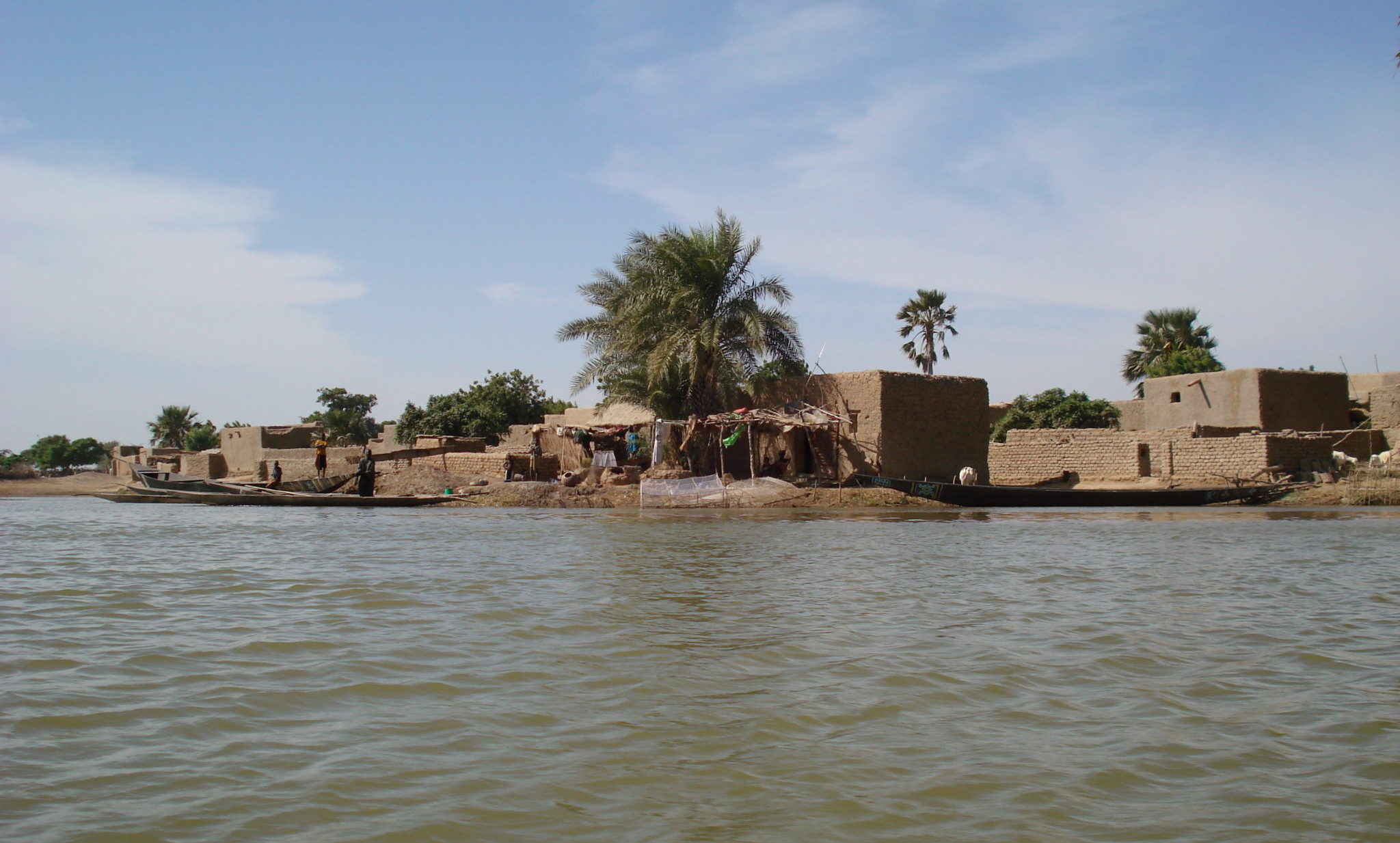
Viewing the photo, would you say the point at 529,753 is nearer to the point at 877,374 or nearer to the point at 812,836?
the point at 812,836

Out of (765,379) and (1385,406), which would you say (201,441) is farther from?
(1385,406)

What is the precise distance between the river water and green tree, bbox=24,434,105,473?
5852 cm

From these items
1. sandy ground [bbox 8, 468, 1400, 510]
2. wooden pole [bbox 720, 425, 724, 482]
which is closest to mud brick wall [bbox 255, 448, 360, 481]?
sandy ground [bbox 8, 468, 1400, 510]

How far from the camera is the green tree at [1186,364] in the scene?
29.3 metres

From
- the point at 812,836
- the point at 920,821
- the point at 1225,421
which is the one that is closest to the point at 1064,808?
the point at 920,821

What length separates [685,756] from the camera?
3611 millimetres

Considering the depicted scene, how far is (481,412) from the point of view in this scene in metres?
32.8

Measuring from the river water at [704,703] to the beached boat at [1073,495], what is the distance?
8.73 meters

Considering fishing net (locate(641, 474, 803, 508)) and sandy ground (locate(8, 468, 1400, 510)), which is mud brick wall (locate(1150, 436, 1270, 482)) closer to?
sandy ground (locate(8, 468, 1400, 510))

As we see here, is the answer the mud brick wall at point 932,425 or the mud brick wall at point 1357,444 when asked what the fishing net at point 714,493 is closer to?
the mud brick wall at point 932,425

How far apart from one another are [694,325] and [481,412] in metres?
13.0

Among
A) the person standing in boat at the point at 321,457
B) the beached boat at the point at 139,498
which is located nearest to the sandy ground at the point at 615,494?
the person standing in boat at the point at 321,457

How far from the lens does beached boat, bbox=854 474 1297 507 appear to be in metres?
18.2

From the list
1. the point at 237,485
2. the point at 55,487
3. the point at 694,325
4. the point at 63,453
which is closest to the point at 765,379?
the point at 694,325
